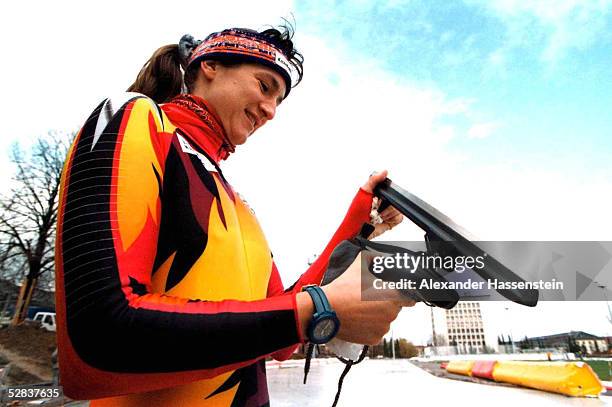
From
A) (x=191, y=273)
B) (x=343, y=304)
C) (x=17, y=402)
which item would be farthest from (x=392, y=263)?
(x=17, y=402)

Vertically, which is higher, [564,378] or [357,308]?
[357,308]

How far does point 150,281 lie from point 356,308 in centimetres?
47

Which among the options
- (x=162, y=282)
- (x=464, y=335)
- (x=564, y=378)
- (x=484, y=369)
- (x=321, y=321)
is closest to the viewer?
(x=321, y=321)

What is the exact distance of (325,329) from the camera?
2.55 feet

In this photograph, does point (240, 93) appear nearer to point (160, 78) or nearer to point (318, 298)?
point (160, 78)

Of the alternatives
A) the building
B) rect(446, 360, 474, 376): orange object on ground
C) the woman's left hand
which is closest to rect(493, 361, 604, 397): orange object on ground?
rect(446, 360, 474, 376): orange object on ground

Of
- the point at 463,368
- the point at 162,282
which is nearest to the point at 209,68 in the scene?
the point at 162,282

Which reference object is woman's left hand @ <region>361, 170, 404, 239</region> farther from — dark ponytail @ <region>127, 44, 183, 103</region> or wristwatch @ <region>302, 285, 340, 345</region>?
dark ponytail @ <region>127, 44, 183, 103</region>

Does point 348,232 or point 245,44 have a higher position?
point 245,44

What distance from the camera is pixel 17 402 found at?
23.0 ft

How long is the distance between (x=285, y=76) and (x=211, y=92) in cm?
30

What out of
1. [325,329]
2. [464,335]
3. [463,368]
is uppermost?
[464,335]

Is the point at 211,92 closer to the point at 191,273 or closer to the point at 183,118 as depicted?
the point at 183,118

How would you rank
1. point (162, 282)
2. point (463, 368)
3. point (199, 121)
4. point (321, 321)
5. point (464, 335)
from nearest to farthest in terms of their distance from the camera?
1. point (321, 321)
2. point (162, 282)
3. point (199, 121)
4. point (463, 368)
5. point (464, 335)
